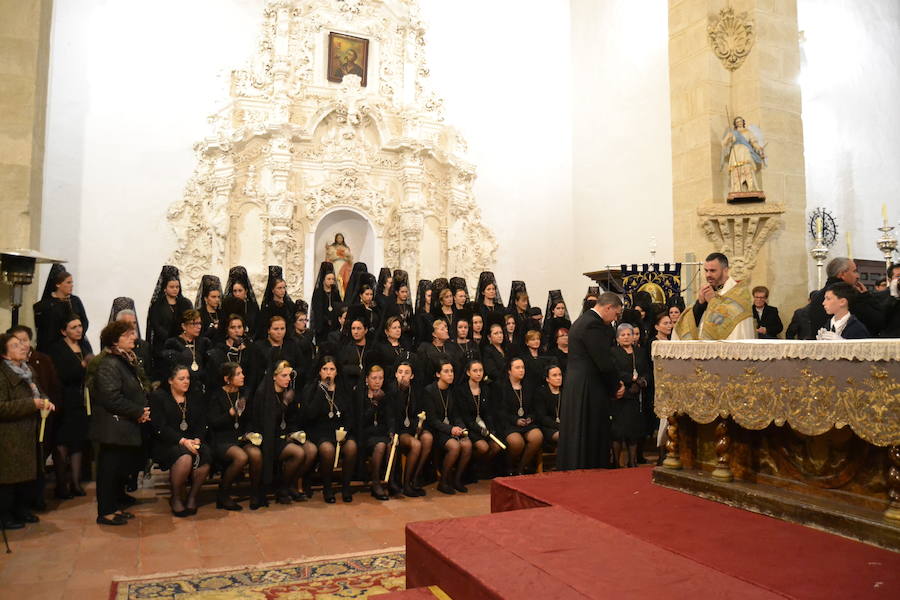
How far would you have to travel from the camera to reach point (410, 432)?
6.43 m

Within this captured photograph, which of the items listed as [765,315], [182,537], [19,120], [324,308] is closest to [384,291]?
[324,308]

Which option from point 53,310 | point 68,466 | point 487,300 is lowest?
A: point 68,466

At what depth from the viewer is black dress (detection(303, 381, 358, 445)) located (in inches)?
243

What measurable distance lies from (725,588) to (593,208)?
11533 millimetres

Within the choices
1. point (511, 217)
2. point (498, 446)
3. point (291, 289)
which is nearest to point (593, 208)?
point (511, 217)

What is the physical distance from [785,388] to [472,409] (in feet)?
12.4

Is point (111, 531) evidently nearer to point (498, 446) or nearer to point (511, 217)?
point (498, 446)

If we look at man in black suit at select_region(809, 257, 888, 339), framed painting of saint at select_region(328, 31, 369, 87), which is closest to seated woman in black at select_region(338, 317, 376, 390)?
man in black suit at select_region(809, 257, 888, 339)

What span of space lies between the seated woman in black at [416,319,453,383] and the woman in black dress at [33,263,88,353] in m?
3.27

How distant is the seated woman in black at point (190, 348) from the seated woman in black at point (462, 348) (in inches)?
94.4

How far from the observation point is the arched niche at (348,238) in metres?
11.8

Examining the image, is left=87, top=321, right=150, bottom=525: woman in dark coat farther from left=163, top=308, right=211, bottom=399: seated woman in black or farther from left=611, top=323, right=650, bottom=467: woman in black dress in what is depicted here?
left=611, top=323, right=650, bottom=467: woman in black dress

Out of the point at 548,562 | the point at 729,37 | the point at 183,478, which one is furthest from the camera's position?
the point at 729,37

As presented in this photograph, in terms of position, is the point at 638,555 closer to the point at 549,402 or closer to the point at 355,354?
the point at 549,402
